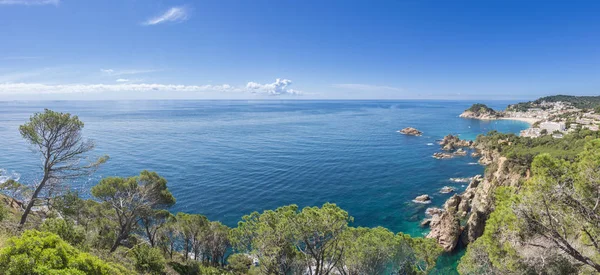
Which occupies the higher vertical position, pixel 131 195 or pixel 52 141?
pixel 52 141

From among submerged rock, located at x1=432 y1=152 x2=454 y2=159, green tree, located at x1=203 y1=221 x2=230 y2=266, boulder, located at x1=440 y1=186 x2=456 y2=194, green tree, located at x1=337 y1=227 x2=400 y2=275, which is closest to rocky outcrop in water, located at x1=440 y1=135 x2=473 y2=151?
submerged rock, located at x1=432 y1=152 x2=454 y2=159

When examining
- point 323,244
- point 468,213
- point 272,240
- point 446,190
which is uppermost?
point 272,240

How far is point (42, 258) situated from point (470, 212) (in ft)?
167

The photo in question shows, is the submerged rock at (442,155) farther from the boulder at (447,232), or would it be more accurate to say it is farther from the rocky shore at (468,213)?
the boulder at (447,232)

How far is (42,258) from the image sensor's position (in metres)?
9.45

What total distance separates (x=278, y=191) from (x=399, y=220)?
73.2ft

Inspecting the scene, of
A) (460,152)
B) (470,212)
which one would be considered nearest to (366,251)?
(470,212)

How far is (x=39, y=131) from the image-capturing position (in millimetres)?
20141

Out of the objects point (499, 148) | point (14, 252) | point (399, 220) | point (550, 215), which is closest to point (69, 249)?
point (14, 252)

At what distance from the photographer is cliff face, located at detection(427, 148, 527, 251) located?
119 ft

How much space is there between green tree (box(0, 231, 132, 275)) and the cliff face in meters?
38.1

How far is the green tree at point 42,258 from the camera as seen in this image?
8930 mm

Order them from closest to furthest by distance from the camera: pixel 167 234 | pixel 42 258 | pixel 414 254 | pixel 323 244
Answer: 1. pixel 42 258
2. pixel 323 244
3. pixel 414 254
4. pixel 167 234

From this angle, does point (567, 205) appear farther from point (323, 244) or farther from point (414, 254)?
point (414, 254)
